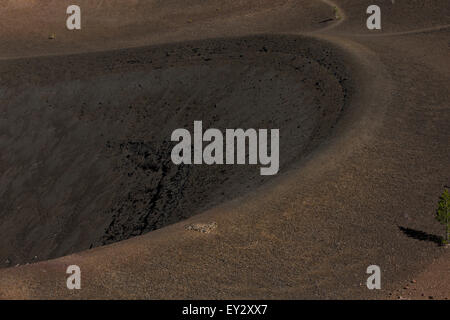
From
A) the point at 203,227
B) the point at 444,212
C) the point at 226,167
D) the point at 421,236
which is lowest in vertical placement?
Result: the point at 421,236

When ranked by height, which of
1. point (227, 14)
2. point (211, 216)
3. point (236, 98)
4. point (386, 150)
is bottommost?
point (211, 216)

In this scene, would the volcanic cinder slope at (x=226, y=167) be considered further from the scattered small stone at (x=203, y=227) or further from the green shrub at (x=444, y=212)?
the green shrub at (x=444, y=212)

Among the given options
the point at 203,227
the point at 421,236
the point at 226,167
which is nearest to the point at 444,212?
the point at 421,236

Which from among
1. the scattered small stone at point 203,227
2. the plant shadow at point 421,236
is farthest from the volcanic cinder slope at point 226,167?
→ the scattered small stone at point 203,227

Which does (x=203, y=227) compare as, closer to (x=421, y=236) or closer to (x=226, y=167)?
(x=421, y=236)

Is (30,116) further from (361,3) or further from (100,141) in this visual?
(361,3)
